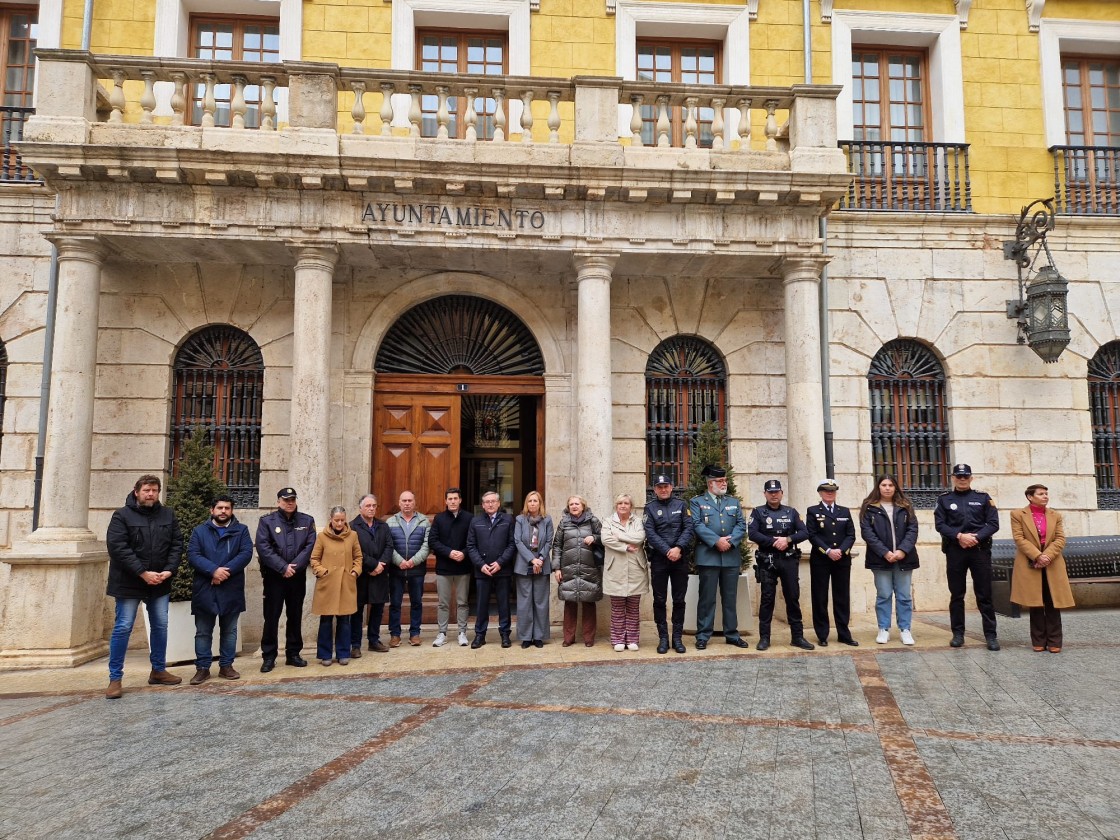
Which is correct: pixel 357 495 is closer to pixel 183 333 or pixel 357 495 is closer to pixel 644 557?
pixel 183 333

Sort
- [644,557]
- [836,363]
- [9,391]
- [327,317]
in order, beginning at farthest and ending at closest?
[836,363], [9,391], [327,317], [644,557]

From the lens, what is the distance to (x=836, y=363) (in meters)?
10.6

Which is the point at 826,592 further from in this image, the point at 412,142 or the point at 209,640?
the point at 412,142

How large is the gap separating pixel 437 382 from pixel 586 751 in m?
6.65

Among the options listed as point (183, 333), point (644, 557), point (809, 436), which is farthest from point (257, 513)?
point (809, 436)

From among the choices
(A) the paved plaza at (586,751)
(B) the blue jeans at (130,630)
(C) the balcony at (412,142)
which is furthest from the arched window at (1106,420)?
(B) the blue jeans at (130,630)

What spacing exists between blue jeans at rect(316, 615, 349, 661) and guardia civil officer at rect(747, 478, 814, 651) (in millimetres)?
4252

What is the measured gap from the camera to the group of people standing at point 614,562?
725 cm

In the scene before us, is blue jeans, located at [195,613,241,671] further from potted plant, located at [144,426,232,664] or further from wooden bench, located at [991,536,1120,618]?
wooden bench, located at [991,536,1120,618]

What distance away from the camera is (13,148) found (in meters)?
10.0

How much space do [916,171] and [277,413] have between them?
10.0 meters

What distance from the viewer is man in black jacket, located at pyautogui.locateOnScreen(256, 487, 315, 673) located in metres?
7.21

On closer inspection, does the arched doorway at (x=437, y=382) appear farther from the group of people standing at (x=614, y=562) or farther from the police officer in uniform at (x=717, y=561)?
the police officer in uniform at (x=717, y=561)

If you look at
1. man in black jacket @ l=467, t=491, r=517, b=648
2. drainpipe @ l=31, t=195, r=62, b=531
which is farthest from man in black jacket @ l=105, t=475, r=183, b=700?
drainpipe @ l=31, t=195, r=62, b=531
